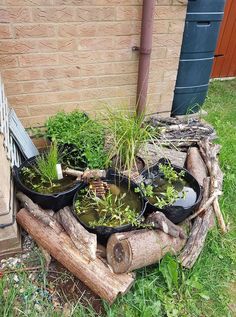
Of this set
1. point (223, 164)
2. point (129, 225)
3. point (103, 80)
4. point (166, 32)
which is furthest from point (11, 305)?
point (166, 32)

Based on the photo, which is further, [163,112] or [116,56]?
[163,112]

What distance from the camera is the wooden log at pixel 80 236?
1.80 metres

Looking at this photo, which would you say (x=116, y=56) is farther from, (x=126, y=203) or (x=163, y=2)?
(x=126, y=203)

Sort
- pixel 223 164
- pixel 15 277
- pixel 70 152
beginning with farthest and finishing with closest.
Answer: pixel 223 164 < pixel 70 152 < pixel 15 277

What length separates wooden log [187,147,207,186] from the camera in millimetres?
2543

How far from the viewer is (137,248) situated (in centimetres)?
174

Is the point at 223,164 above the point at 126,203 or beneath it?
beneath


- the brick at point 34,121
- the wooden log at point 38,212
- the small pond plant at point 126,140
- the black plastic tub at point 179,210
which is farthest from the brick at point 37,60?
the black plastic tub at point 179,210

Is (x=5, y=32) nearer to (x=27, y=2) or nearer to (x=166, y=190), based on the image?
(x=27, y=2)

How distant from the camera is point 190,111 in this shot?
3.45 metres

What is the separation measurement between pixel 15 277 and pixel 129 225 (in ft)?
2.84

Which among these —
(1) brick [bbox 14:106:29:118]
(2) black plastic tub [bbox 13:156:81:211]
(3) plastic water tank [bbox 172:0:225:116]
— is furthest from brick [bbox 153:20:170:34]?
(2) black plastic tub [bbox 13:156:81:211]

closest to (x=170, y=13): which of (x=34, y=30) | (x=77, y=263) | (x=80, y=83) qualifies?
(x=80, y=83)

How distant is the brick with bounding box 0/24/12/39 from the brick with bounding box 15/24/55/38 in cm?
6
